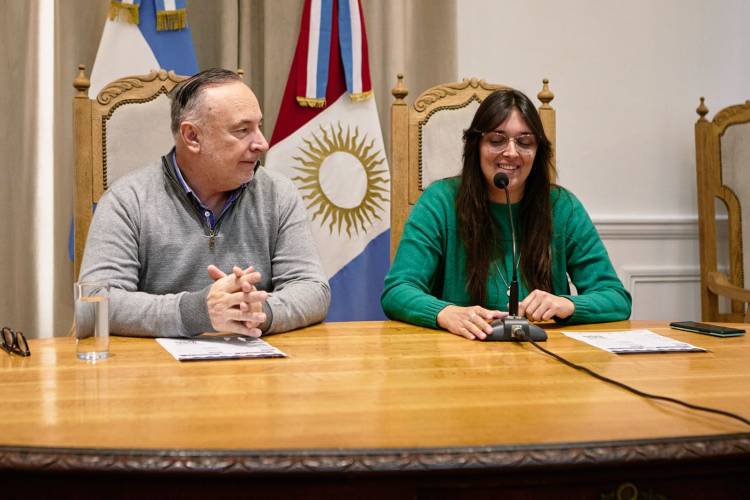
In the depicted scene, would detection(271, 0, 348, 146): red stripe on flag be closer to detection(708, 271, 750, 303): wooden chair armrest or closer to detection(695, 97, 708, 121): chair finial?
detection(695, 97, 708, 121): chair finial

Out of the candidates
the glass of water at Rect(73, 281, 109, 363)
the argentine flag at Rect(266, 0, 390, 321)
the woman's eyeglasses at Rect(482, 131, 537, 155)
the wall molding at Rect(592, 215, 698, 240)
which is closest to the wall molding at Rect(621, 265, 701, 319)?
the wall molding at Rect(592, 215, 698, 240)

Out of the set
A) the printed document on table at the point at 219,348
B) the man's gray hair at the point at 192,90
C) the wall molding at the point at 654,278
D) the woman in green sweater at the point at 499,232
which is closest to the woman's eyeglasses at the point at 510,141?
the woman in green sweater at the point at 499,232

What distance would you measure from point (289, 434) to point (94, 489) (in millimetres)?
230

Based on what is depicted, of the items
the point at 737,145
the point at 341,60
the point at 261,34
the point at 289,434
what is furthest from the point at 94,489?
the point at 737,145

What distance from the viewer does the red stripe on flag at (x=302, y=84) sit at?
9.96 ft

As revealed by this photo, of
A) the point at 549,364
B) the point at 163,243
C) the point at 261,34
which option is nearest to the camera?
the point at 549,364

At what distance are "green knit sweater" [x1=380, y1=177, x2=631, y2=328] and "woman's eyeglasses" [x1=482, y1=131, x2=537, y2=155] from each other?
0.52 feet

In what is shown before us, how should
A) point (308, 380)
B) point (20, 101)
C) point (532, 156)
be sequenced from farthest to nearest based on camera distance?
point (20, 101)
point (532, 156)
point (308, 380)

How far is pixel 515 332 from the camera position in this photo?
1.62 meters

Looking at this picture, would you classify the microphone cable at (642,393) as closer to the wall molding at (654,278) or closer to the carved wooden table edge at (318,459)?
the carved wooden table edge at (318,459)

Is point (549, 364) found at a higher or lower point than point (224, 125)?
lower

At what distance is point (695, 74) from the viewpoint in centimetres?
368

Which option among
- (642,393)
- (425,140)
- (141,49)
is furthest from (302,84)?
(642,393)

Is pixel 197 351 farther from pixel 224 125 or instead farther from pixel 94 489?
pixel 224 125
